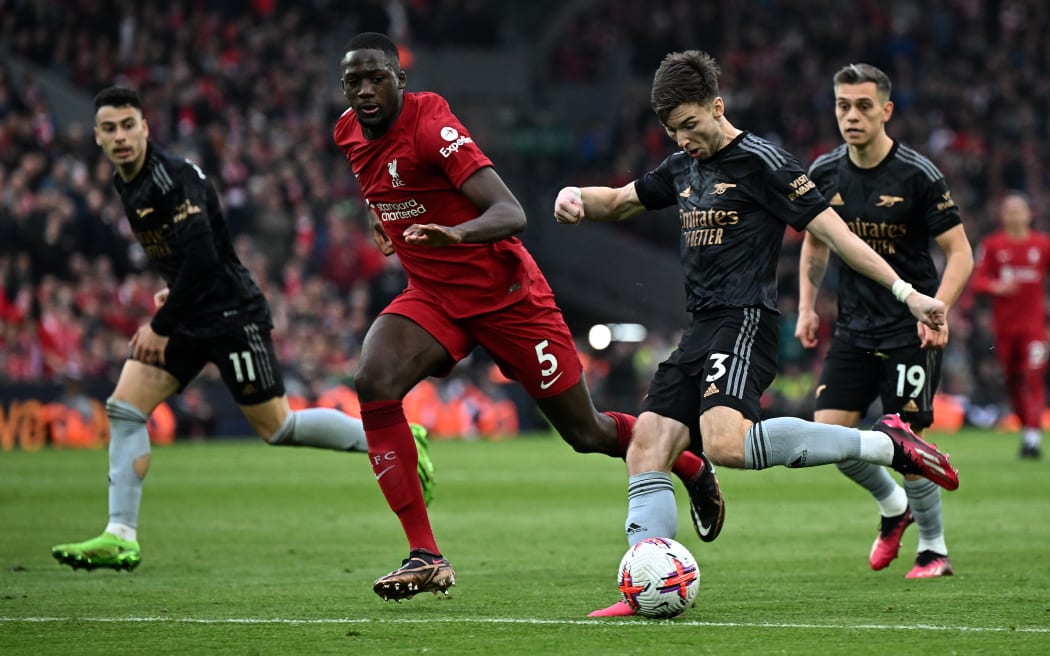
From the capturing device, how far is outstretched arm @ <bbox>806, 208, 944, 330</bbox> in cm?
728

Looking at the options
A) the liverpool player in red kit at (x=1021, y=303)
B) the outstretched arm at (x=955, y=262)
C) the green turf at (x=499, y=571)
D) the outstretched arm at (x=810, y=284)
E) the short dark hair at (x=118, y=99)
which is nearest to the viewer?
the green turf at (x=499, y=571)

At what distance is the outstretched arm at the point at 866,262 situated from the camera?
7281 millimetres

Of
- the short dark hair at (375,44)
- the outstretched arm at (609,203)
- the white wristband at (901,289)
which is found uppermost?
Answer: the short dark hair at (375,44)

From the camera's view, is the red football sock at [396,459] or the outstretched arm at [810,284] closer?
the red football sock at [396,459]

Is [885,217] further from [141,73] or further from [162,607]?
[141,73]

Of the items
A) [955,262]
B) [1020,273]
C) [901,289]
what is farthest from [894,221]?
[1020,273]

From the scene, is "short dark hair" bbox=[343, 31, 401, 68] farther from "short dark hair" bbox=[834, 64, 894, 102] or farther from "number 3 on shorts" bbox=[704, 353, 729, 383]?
"short dark hair" bbox=[834, 64, 894, 102]

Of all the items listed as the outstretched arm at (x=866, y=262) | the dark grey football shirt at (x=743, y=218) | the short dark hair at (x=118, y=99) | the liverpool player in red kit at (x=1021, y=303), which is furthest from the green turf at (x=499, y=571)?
the short dark hair at (x=118, y=99)

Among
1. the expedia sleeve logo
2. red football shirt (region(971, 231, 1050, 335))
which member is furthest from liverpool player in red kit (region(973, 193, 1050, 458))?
the expedia sleeve logo

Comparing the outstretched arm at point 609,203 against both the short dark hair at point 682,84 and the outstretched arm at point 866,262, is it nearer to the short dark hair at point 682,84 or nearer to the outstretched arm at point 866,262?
the short dark hair at point 682,84

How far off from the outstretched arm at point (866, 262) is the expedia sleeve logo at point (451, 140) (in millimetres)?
1575

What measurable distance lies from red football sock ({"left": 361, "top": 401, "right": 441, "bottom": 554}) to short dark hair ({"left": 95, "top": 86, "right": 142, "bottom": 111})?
283cm

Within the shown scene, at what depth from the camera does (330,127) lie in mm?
29953

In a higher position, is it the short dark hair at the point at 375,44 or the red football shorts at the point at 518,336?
the short dark hair at the point at 375,44
